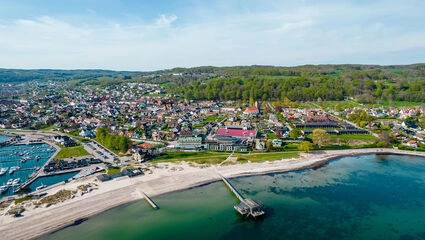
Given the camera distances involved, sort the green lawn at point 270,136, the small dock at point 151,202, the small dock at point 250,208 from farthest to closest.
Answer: the green lawn at point 270,136, the small dock at point 151,202, the small dock at point 250,208

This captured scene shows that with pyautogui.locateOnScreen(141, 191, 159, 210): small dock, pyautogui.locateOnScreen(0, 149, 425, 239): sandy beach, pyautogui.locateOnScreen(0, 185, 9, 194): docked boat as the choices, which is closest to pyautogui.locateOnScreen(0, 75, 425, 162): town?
pyautogui.locateOnScreen(0, 149, 425, 239): sandy beach

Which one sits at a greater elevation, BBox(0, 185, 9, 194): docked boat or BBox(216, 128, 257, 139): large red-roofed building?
BBox(216, 128, 257, 139): large red-roofed building

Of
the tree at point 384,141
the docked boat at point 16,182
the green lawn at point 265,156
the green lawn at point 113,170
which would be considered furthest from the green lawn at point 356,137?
the docked boat at point 16,182

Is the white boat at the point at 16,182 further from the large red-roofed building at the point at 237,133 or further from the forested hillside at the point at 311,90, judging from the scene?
the forested hillside at the point at 311,90

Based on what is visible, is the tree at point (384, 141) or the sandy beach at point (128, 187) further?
the tree at point (384, 141)

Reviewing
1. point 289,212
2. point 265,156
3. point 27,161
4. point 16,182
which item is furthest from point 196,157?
point 27,161

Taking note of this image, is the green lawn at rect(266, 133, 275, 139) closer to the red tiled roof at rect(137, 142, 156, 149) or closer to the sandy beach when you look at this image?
the sandy beach

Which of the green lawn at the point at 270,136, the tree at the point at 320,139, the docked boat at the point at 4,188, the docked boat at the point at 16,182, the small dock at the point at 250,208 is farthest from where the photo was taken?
the green lawn at the point at 270,136
